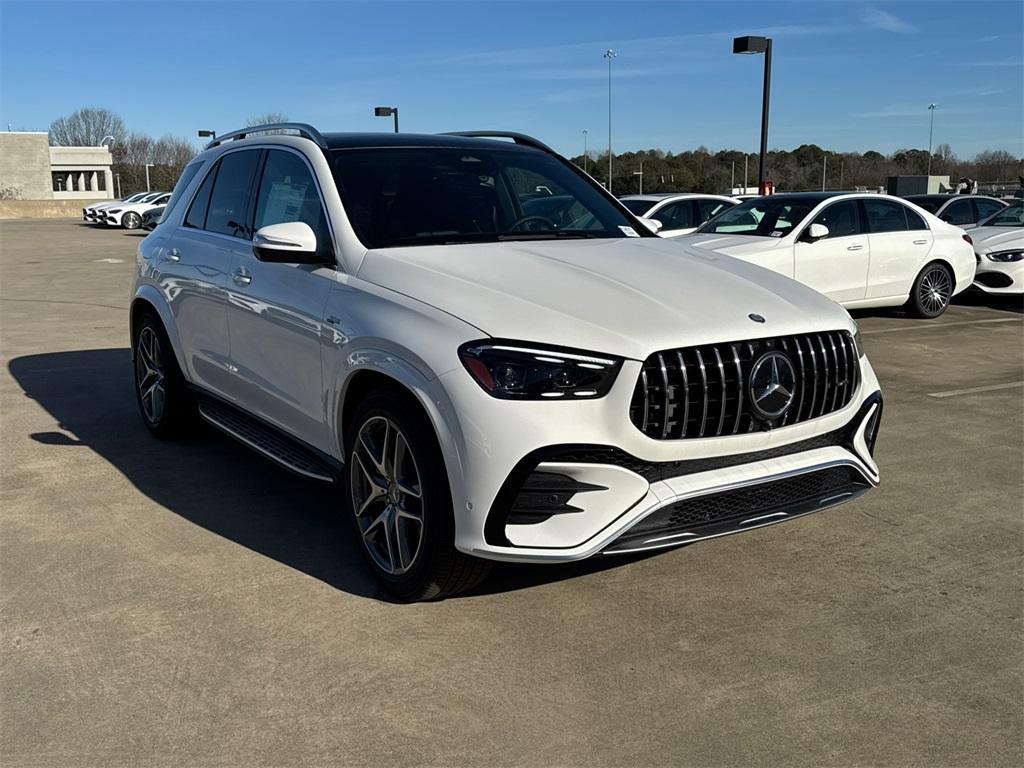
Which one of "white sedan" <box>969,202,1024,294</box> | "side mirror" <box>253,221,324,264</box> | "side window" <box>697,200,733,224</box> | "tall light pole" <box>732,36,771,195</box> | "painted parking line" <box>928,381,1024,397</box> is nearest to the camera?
"side mirror" <box>253,221,324,264</box>

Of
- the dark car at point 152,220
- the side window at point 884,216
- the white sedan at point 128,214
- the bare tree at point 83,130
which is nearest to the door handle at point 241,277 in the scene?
the dark car at point 152,220

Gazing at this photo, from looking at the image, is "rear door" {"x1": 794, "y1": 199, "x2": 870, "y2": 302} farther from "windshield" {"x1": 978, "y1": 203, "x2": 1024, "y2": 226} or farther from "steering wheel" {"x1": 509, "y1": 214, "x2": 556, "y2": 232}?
"steering wheel" {"x1": 509, "y1": 214, "x2": 556, "y2": 232}

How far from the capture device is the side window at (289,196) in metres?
4.51

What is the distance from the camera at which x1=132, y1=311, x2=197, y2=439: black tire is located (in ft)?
20.1

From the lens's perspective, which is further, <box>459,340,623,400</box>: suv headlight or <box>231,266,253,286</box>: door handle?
<box>231,266,253,286</box>: door handle

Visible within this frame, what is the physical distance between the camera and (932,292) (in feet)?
41.2

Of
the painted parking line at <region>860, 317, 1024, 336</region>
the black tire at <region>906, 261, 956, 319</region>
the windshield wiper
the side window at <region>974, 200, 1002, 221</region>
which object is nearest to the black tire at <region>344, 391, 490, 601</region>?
the windshield wiper

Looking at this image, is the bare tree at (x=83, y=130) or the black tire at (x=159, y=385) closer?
the black tire at (x=159, y=385)

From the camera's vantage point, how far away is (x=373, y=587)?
407cm

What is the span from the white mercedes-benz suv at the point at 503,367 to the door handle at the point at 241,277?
2 centimetres

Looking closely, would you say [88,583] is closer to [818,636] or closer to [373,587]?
[373,587]

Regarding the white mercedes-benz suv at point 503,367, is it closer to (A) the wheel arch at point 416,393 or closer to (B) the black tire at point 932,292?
(A) the wheel arch at point 416,393

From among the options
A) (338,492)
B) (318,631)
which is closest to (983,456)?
(338,492)

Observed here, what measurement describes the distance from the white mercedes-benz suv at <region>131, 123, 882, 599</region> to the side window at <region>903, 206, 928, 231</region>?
27.9ft
